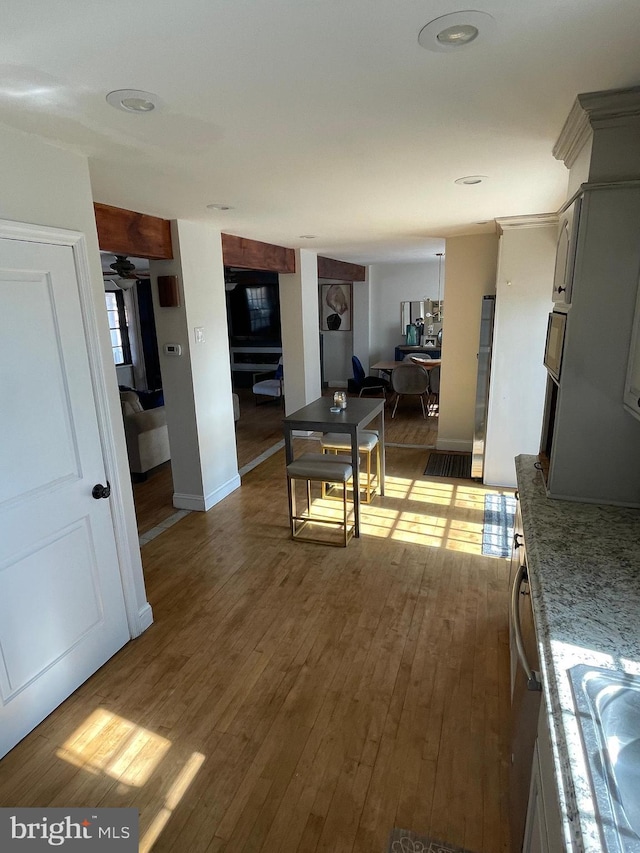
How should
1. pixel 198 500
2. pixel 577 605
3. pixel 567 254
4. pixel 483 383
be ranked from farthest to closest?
1. pixel 483 383
2. pixel 198 500
3. pixel 567 254
4. pixel 577 605

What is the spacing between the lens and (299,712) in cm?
197

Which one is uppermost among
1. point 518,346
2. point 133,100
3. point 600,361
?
point 133,100

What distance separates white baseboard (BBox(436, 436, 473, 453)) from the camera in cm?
513

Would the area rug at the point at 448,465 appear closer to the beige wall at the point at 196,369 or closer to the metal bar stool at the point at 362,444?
the metal bar stool at the point at 362,444

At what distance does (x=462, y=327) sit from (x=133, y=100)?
156 inches

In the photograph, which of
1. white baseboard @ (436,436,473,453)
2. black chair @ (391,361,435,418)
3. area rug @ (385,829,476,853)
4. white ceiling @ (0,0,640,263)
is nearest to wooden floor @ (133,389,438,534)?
white baseboard @ (436,436,473,453)

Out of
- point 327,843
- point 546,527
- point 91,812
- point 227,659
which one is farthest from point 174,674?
point 546,527

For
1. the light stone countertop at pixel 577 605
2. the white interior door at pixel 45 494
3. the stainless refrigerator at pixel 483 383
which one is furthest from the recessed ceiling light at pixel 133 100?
the stainless refrigerator at pixel 483 383

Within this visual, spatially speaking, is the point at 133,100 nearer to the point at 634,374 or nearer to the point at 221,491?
the point at 634,374

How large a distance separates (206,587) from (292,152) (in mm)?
2398

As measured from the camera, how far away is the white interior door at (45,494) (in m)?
1.77

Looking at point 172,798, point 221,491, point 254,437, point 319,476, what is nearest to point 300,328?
point 254,437

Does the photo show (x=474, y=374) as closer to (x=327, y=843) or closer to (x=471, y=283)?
(x=471, y=283)

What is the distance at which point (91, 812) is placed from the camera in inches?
62.7
